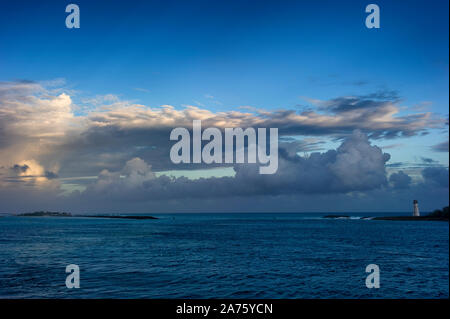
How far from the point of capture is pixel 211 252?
46.0 metres

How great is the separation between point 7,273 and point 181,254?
20339 mm

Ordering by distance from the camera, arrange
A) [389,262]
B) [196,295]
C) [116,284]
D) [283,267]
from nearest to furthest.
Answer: [196,295]
[116,284]
[283,267]
[389,262]

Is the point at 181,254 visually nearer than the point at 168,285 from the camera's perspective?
No

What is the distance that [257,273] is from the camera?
31094 mm

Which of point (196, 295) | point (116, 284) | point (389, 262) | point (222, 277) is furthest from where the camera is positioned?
point (389, 262)

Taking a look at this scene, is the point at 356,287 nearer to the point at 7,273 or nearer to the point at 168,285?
the point at 168,285
